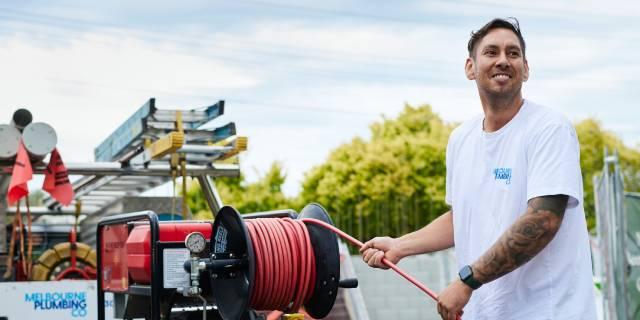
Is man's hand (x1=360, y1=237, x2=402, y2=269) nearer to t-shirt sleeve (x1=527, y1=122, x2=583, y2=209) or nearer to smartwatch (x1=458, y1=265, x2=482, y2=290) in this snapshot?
smartwatch (x1=458, y1=265, x2=482, y2=290)

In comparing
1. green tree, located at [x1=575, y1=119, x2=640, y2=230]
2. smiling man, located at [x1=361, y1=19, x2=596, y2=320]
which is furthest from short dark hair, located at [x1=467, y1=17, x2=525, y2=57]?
green tree, located at [x1=575, y1=119, x2=640, y2=230]

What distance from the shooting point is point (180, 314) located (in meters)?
6.20

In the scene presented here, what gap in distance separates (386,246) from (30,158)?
5626 millimetres

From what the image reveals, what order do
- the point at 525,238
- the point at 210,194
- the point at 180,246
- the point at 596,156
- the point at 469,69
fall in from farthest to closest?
the point at 596,156 < the point at 210,194 < the point at 180,246 < the point at 469,69 < the point at 525,238

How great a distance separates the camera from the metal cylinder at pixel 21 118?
350 inches

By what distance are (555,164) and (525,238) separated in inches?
10.4

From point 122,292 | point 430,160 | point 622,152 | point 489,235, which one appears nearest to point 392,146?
point 430,160

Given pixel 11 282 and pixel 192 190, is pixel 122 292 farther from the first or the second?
pixel 192 190

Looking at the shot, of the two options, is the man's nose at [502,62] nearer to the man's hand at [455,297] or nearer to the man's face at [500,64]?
the man's face at [500,64]

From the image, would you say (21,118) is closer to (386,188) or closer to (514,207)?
(514,207)

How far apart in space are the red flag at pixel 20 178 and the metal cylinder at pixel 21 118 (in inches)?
11.3

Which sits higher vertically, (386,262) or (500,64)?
(500,64)

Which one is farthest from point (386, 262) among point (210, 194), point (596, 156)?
point (596, 156)

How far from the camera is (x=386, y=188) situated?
4372cm
